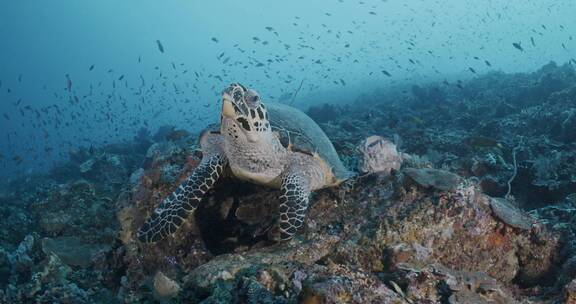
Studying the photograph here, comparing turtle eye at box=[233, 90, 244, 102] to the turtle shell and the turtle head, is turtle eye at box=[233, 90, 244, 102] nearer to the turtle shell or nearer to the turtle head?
the turtle head

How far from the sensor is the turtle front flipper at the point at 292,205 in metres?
3.77

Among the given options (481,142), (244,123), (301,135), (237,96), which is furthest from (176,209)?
(481,142)

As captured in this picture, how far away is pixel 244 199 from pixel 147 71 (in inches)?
7292

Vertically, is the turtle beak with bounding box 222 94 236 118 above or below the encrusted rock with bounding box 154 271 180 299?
above

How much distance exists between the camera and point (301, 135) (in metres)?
4.99

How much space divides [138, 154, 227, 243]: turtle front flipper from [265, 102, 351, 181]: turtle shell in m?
1.05

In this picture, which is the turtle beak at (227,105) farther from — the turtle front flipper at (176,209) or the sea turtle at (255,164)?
the turtle front flipper at (176,209)

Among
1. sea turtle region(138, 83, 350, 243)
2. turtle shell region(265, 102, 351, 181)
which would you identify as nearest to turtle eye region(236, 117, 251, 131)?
sea turtle region(138, 83, 350, 243)

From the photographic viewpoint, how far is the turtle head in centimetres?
403

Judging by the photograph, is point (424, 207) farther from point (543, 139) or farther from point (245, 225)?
point (543, 139)

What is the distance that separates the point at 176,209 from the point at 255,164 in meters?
1.00

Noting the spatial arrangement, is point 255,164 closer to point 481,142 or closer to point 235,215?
point 235,215

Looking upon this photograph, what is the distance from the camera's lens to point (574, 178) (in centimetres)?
588

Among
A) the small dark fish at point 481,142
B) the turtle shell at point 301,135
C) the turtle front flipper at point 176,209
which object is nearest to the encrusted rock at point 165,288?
the turtle front flipper at point 176,209
